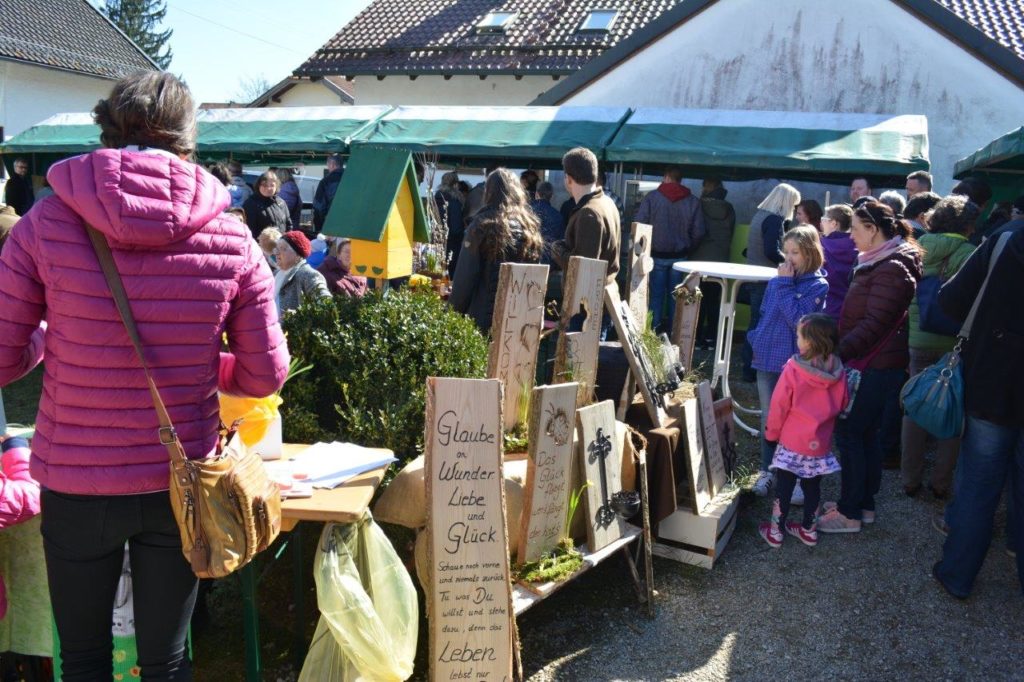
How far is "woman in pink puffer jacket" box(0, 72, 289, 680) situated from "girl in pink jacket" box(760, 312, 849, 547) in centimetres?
313

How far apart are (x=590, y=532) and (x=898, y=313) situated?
2.15 metres

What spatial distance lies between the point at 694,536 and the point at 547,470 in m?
1.27

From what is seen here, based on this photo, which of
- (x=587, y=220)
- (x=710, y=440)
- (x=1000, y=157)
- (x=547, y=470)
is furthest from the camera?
(x=1000, y=157)

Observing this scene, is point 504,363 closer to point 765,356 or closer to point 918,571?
point 765,356

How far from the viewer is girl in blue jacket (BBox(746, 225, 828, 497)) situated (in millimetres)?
5082

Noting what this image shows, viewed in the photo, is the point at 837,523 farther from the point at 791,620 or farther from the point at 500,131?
the point at 500,131

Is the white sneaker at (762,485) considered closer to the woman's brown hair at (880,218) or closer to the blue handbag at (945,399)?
the blue handbag at (945,399)

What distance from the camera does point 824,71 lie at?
1230 centimetres

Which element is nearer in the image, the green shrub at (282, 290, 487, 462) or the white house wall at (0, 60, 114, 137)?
the green shrub at (282, 290, 487, 462)

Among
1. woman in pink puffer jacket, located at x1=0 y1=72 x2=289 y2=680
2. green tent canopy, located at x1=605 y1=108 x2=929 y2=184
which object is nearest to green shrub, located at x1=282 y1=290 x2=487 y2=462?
woman in pink puffer jacket, located at x1=0 y1=72 x2=289 y2=680

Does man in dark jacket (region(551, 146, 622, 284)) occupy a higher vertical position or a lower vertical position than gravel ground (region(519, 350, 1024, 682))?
higher

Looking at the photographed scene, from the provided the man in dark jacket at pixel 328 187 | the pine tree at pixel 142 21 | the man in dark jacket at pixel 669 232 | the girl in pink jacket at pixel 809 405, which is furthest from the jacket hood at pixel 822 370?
the pine tree at pixel 142 21

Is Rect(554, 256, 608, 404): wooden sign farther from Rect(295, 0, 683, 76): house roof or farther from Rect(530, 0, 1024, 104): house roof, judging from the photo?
Rect(295, 0, 683, 76): house roof

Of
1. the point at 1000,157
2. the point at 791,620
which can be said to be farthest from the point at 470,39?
the point at 791,620
